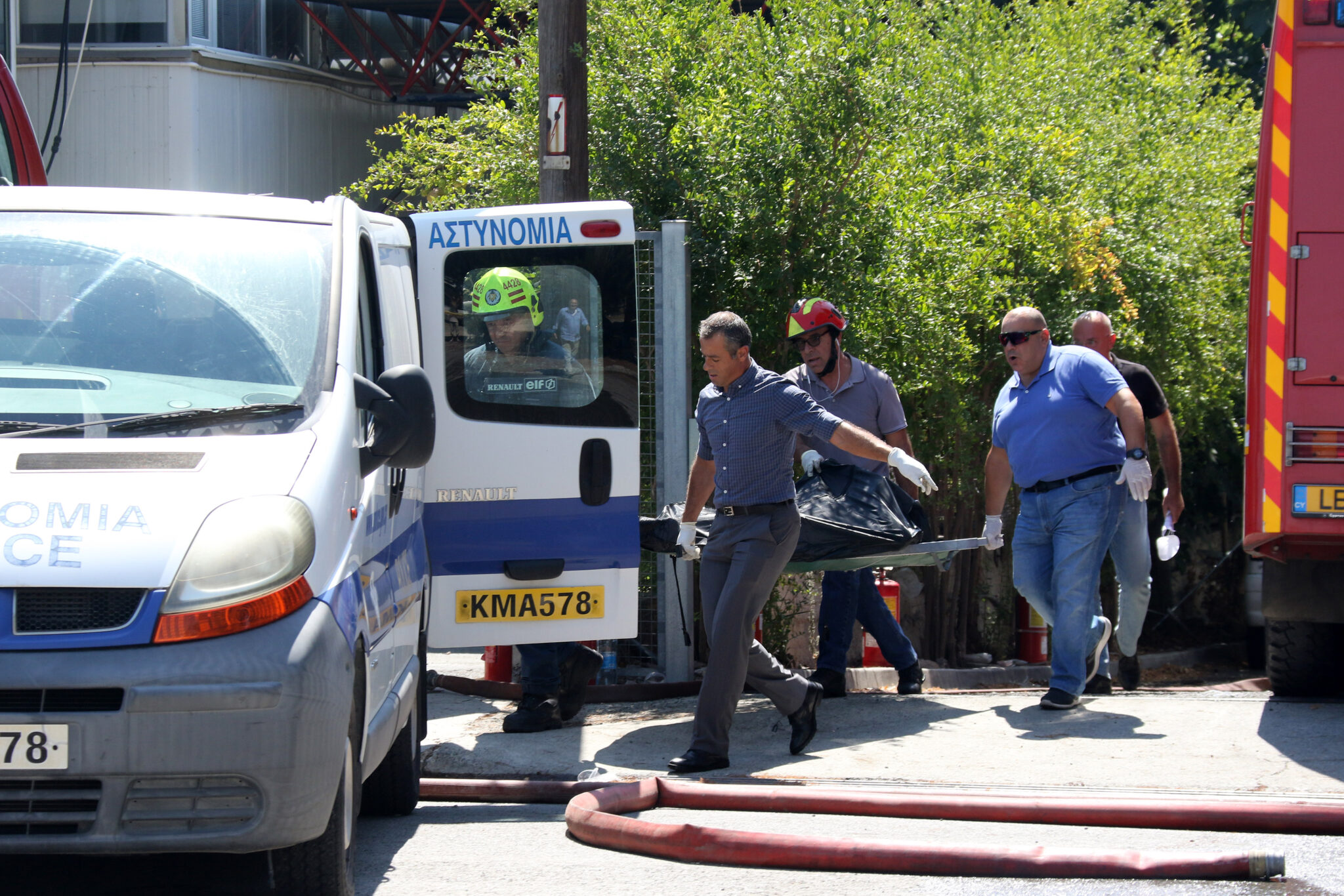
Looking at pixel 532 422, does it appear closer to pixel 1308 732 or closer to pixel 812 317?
pixel 812 317

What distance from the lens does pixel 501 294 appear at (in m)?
6.30

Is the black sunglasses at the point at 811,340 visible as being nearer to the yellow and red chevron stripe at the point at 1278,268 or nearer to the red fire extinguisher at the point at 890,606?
the yellow and red chevron stripe at the point at 1278,268

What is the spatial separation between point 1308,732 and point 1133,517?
1.45 meters

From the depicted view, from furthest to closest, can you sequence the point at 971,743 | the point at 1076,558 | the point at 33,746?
1. the point at 1076,558
2. the point at 971,743
3. the point at 33,746

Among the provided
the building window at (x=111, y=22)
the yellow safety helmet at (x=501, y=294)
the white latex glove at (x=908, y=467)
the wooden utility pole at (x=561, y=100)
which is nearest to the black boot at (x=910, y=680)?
the white latex glove at (x=908, y=467)

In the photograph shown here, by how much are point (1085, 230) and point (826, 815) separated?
7084 mm

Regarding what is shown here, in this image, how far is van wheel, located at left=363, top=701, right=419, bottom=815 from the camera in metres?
5.27

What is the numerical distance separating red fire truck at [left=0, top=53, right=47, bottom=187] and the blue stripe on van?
125 inches

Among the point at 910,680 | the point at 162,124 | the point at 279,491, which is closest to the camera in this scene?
the point at 279,491

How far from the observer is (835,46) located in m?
8.14

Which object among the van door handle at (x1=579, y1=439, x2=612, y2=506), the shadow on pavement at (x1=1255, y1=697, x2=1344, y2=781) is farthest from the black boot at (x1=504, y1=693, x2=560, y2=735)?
the shadow on pavement at (x1=1255, y1=697, x2=1344, y2=781)

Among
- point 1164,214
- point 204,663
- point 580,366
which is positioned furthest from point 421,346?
point 1164,214

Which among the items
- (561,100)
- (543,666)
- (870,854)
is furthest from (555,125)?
(870,854)

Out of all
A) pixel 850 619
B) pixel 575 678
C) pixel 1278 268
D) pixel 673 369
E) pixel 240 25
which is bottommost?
pixel 575 678
